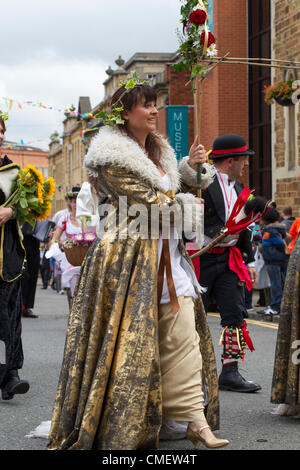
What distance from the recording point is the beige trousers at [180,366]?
13.5 feet

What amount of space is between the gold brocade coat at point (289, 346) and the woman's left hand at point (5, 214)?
6.75 feet

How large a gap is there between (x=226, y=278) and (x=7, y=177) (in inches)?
70.7

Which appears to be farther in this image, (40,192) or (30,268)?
(30,268)

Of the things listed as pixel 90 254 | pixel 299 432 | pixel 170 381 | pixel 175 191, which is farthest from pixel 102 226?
pixel 299 432

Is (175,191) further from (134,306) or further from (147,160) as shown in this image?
(134,306)

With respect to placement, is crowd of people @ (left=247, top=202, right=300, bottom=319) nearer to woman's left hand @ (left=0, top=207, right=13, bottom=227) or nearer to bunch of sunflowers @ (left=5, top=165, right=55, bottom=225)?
bunch of sunflowers @ (left=5, top=165, right=55, bottom=225)

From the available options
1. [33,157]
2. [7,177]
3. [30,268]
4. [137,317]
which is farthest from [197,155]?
[33,157]

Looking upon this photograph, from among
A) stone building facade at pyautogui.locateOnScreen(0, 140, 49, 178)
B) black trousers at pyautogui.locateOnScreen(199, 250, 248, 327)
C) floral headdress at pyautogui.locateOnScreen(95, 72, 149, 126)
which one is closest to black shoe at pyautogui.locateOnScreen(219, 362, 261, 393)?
black trousers at pyautogui.locateOnScreen(199, 250, 248, 327)

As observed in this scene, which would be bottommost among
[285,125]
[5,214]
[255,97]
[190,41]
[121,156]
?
[5,214]

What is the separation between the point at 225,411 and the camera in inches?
210

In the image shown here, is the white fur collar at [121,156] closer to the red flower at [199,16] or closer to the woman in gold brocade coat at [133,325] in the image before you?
the woman in gold brocade coat at [133,325]

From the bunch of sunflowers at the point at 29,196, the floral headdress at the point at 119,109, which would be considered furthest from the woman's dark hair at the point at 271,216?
the floral headdress at the point at 119,109

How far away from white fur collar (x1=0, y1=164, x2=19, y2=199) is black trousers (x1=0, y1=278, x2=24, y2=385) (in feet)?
2.17

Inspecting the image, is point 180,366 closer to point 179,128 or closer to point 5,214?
point 5,214
